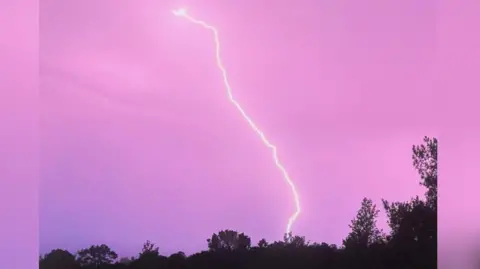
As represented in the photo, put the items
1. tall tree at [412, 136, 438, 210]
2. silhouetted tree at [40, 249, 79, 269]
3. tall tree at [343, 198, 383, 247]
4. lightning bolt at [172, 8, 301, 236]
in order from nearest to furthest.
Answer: silhouetted tree at [40, 249, 79, 269] → lightning bolt at [172, 8, 301, 236] → tall tree at [343, 198, 383, 247] → tall tree at [412, 136, 438, 210]

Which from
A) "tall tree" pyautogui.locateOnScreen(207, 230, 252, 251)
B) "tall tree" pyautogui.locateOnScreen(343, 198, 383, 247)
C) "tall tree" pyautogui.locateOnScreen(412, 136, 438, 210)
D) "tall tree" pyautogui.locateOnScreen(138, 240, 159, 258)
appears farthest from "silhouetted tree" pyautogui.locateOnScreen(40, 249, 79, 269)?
"tall tree" pyautogui.locateOnScreen(412, 136, 438, 210)

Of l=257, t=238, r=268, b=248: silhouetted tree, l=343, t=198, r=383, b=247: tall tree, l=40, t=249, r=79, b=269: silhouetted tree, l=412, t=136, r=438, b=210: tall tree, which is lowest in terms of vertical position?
l=40, t=249, r=79, b=269: silhouetted tree

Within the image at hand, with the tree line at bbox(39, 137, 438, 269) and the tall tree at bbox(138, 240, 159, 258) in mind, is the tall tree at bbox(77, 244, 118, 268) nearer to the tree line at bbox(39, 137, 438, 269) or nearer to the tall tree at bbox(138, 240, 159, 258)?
the tree line at bbox(39, 137, 438, 269)

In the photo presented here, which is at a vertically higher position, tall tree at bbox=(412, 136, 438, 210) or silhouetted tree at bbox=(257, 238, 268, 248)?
tall tree at bbox=(412, 136, 438, 210)

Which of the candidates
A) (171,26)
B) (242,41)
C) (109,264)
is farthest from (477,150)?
(109,264)

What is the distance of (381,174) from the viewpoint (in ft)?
8.85

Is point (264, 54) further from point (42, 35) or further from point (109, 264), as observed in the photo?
point (109, 264)

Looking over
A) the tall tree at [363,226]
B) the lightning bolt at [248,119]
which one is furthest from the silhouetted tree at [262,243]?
the tall tree at [363,226]

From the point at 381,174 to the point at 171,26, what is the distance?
3.75ft

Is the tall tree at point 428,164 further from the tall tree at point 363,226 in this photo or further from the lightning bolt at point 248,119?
the lightning bolt at point 248,119

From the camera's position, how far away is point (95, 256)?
2.33 m

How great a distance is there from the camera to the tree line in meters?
2.35

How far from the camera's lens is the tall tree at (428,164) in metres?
2.77

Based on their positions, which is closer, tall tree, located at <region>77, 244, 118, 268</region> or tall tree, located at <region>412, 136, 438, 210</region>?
tall tree, located at <region>77, 244, 118, 268</region>
